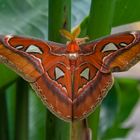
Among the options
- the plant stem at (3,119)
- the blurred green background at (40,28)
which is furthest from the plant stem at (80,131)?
the plant stem at (3,119)

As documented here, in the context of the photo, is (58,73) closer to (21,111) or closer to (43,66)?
(43,66)

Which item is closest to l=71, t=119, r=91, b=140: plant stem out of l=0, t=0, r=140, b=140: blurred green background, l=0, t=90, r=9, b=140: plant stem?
l=0, t=0, r=140, b=140: blurred green background

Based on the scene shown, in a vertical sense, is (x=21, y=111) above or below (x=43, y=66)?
below

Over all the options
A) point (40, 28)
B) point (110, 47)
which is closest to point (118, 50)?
point (110, 47)

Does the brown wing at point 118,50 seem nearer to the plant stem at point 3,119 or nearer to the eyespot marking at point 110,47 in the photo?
the eyespot marking at point 110,47

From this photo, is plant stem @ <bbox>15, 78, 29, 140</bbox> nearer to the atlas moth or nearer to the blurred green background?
the blurred green background
